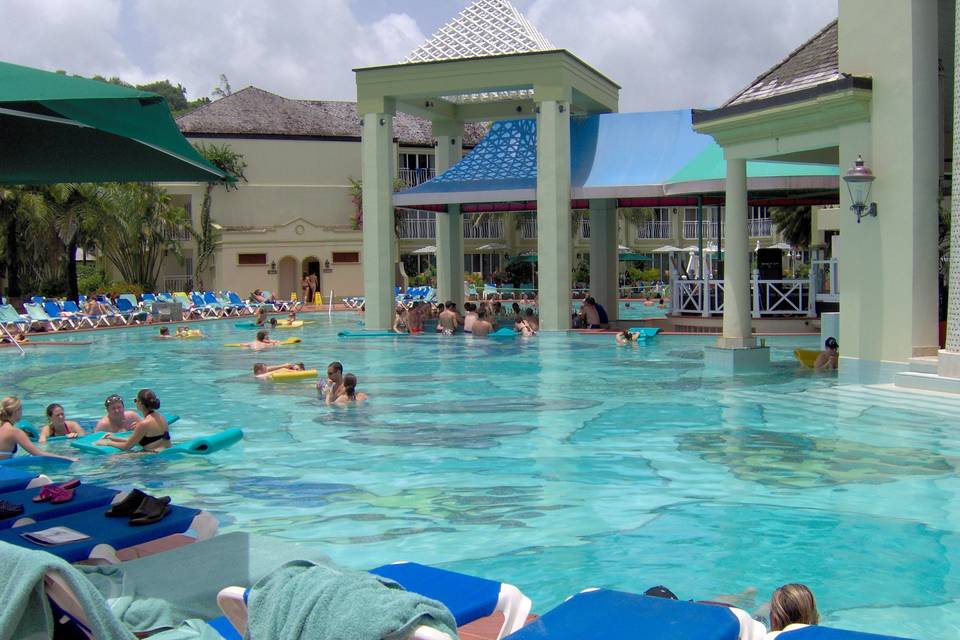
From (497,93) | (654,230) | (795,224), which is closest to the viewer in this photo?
(497,93)

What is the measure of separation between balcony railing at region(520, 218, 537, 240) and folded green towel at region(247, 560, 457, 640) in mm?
50557

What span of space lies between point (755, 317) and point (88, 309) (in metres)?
19.9

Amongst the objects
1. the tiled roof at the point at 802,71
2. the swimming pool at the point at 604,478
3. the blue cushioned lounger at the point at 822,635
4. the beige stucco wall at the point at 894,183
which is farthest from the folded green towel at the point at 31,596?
the tiled roof at the point at 802,71

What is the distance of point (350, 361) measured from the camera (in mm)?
20062

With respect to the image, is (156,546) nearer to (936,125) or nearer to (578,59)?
(936,125)

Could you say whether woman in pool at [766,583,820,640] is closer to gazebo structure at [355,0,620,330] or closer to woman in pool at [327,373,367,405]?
woman in pool at [327,373,367,405]

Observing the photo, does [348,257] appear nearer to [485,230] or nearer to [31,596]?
[485,230]

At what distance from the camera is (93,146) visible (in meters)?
6.97

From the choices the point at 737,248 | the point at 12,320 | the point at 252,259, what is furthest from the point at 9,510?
the point at 252,259

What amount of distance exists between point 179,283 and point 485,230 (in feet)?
52.9

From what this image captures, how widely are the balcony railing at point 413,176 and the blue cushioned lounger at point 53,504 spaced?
44497 mm

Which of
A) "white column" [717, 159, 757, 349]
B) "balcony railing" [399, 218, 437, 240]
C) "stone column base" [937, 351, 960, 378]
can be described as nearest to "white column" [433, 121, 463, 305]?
"white column" [717, 159, 757, 349]

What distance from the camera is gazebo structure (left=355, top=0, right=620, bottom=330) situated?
25141 millimetres

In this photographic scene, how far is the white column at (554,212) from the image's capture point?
25.1m
